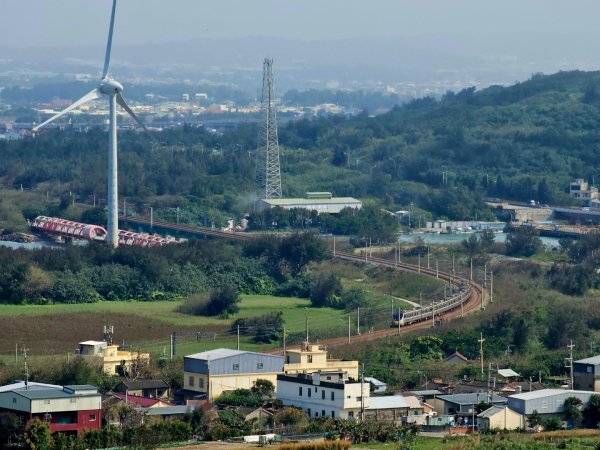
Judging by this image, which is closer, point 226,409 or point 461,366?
point 226,409

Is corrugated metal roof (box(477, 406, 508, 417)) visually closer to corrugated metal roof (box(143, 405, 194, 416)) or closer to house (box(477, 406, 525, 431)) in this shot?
house (box(477, 406, 525, 431))

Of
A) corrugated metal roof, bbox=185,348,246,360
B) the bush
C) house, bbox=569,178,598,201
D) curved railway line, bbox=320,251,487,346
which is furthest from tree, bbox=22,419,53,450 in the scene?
house, bbox=569,178,598,201

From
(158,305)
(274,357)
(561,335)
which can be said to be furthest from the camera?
(158,305)

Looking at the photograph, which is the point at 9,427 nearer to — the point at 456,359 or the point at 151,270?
the point at 456,359

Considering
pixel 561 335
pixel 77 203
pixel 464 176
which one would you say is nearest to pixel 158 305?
pixel 561 335

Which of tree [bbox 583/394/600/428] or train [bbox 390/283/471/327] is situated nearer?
tree [bbox 583/394/600/428]

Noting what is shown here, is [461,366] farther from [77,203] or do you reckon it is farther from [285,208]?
[77,203]

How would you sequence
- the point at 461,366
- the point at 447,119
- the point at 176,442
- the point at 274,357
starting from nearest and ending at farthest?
the point at 176,442 → the point at 274,357 → the point at 461,366 → the point at 447,119
